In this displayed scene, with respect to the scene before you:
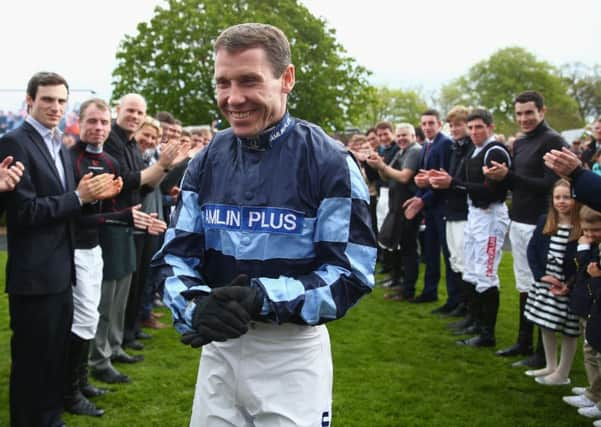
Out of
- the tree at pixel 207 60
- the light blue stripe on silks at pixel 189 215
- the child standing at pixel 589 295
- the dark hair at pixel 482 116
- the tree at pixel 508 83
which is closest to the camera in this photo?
the light blue stripe on silks at pixel 189 215

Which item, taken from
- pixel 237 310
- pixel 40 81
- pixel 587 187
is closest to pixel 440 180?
pixel 587 187

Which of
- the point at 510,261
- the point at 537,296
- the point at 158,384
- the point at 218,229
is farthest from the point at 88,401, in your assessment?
the point at 510,261

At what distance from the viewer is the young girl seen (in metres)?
4.82

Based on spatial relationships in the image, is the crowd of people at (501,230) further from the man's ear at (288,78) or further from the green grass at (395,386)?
the man's ear at (288,78)

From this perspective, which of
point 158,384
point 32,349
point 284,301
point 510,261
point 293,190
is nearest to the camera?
point 284,301

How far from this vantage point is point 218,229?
2193mm

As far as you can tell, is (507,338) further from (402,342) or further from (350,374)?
(350,374)

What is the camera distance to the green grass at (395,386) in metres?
4.30

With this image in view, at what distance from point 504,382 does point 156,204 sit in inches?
156

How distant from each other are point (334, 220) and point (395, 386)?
132 inches

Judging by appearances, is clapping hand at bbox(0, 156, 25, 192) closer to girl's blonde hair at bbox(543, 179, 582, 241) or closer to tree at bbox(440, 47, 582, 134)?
girl's blonde hair at bbox(543, 179, 582, 241)

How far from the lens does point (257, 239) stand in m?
2.09

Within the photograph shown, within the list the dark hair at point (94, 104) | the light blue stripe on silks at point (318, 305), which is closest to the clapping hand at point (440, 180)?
the dark hair at point (94, 104)

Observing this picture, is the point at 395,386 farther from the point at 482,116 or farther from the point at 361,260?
the point at 361,260
